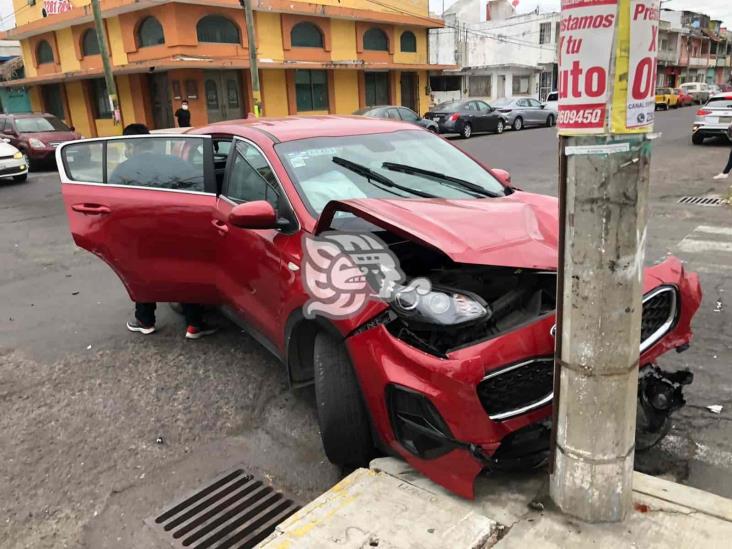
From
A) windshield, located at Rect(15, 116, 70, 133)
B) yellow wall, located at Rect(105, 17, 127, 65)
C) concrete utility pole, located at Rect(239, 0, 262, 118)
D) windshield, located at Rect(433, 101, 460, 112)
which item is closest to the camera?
windshield, located at Rect(15, 116, 70, 133)

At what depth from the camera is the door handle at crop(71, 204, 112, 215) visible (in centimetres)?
445

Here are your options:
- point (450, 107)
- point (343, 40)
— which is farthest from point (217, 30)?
point (450, 107)

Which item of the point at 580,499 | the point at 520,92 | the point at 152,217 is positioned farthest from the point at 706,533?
the point at 520,92

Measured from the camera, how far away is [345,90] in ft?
98.1

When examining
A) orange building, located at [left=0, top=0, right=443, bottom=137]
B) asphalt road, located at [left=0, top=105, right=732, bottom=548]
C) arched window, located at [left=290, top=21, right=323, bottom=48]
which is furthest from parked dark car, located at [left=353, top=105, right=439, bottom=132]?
asphalt road, located at [left=0, top=105, right=732, bottom=548]

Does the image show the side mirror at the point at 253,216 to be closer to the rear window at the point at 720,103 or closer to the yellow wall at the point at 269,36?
the rear window at the point at 720,103

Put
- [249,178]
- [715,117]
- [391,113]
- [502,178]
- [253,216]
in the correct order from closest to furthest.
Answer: [253,216], [249,178], [502,178], [715,117], [391,113]

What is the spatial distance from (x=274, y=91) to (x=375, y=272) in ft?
85.2

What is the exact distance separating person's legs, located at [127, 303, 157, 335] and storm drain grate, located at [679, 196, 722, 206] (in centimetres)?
815

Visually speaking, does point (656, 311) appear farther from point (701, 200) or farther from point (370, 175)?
point (701, 200)

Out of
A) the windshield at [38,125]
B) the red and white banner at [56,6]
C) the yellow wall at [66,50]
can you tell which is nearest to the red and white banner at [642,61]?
the windshield at [38,125]

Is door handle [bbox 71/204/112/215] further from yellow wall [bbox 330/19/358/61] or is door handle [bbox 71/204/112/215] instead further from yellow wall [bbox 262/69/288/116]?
yellow wall [bbox 330/19/358/61]

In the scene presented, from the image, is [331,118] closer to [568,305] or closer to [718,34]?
[568,305]

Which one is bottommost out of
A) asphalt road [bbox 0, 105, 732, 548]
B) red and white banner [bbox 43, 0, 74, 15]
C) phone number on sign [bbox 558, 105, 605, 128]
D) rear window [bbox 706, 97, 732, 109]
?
asphalt road [bbox 0, 105, 732, 548]
